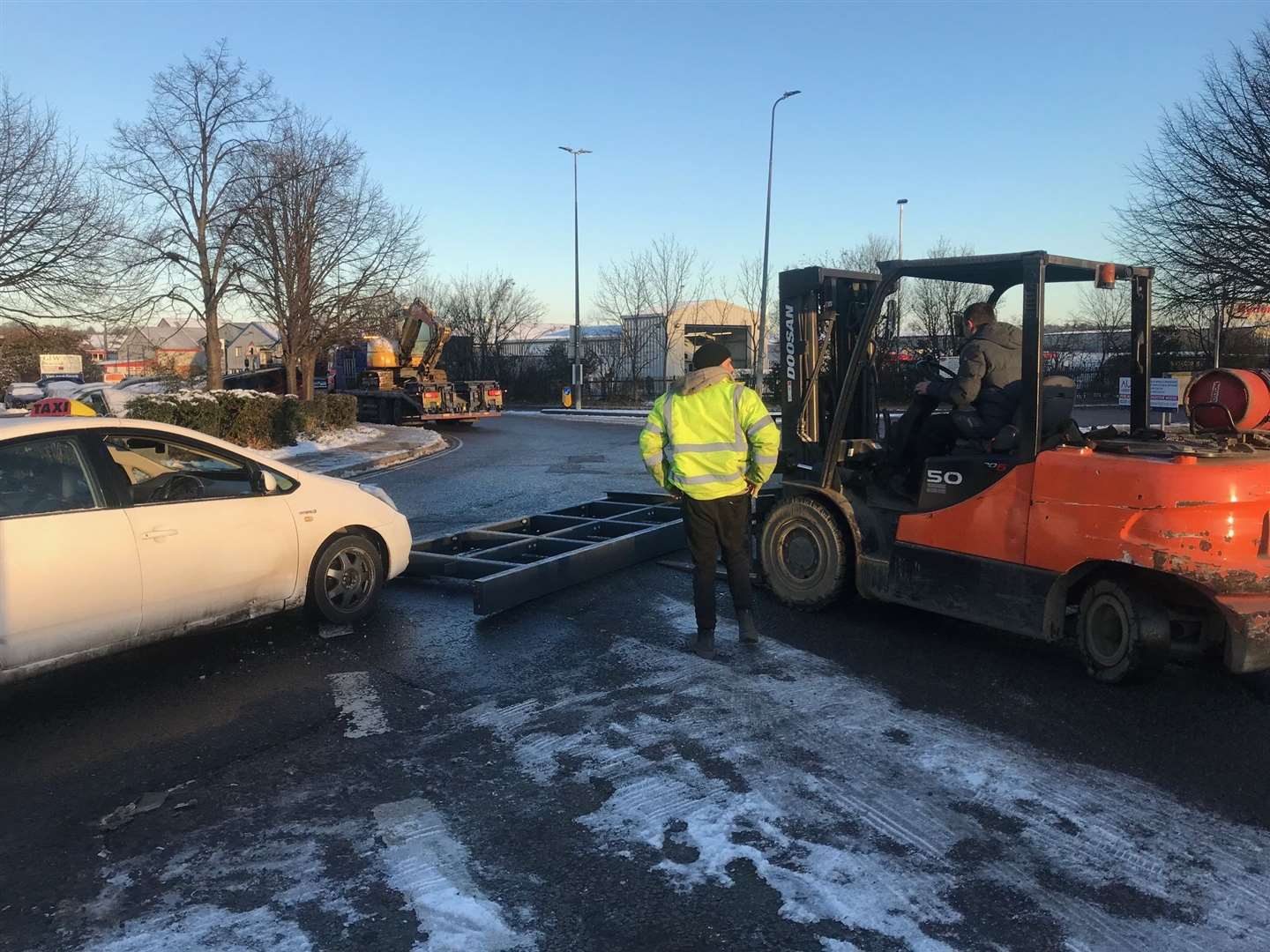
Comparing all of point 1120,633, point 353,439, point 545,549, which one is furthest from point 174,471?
point 353,439

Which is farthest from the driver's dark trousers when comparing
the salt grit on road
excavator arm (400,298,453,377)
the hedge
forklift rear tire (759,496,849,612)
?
excavator arm (400,298,453,377)

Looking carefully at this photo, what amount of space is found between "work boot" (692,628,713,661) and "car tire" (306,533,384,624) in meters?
2.32

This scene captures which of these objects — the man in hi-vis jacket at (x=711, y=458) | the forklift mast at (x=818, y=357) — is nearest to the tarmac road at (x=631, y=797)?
the man in hi-vis jacket at (x=711, y=458)

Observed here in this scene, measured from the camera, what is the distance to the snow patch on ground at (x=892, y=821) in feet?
9.73

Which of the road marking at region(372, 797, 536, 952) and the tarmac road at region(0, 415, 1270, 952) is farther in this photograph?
the tarmac road at region(0, 415, 1270, 952)

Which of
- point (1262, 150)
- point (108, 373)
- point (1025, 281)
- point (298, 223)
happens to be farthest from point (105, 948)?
point (108, 373)

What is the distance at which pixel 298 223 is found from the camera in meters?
23.7

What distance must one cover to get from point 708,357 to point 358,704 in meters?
2.75

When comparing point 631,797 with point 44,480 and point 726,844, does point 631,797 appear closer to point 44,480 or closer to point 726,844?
point 726,844

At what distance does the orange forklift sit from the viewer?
4.43m

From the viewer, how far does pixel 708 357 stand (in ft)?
18.5

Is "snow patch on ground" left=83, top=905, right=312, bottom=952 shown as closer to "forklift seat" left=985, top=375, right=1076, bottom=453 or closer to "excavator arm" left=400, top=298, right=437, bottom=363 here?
"forklift seat" left=985, top=375, right=1076, bottom=453

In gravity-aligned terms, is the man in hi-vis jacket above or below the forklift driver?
below

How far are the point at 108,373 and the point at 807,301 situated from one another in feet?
205
